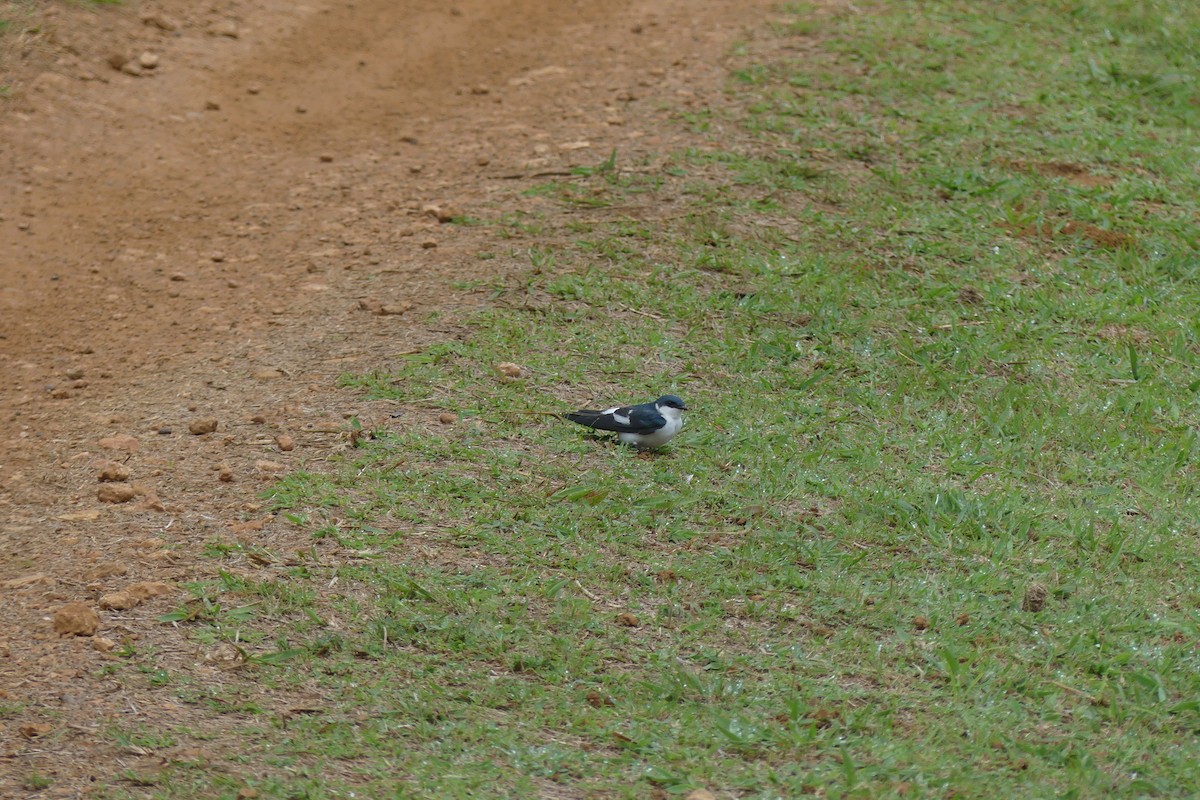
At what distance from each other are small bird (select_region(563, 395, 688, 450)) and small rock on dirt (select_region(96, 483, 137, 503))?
6.01 feet

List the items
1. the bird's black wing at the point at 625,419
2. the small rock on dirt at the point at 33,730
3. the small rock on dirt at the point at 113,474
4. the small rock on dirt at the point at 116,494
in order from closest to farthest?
the small rock on dirt at the point at 33,730 < the small rock on dirt at the point at 116,494 < the small rock on dirt at the point at 113,474 < the bird's black wing at the point at 625,419

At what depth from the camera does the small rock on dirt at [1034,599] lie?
181 inches

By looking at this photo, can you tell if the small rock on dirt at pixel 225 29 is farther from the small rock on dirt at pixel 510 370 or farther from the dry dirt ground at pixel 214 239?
the small rock on dirt at pixel 510 370

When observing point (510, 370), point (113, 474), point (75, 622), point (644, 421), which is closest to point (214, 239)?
point (510, 370)

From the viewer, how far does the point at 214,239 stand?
7254 mm

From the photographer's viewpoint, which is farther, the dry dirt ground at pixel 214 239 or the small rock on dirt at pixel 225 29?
the small rock on dirt at pixel 225 29

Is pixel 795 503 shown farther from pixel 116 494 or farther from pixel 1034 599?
pixel 116 494

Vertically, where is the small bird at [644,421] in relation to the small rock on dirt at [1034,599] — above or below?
above

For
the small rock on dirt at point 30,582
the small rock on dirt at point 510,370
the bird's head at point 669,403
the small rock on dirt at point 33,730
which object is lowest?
the small rock on dirt at point 33,730

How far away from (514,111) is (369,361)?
120 inches

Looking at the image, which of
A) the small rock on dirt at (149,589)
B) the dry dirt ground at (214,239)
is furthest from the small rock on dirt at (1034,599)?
the small rock on dirt at (149,589)

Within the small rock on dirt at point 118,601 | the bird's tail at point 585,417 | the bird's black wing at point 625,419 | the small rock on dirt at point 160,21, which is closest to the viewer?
the small rock on dirt at point 118,601

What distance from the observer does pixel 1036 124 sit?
8211 millimetres

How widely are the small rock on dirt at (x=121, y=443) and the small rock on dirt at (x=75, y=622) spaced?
1160 millimetres
